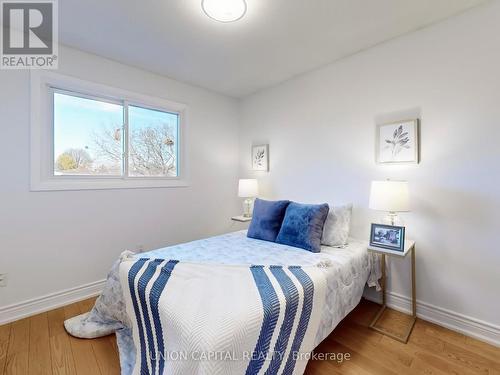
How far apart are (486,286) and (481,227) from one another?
446mm

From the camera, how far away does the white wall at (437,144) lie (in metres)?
1.77

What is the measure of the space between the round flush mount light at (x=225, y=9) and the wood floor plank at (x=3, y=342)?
2.79 meters

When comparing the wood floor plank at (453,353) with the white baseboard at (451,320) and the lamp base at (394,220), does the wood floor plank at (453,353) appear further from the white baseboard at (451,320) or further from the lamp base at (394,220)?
the lamp base at (394,220)

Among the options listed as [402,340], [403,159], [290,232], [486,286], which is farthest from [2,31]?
[486,286]

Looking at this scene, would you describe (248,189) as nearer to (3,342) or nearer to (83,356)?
(83,356)

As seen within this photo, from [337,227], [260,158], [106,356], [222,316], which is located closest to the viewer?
[222,316]

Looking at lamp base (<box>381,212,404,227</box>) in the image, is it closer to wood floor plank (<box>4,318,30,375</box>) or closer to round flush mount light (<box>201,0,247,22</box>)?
round flush mount light (<box>201,0,247,22</box>)

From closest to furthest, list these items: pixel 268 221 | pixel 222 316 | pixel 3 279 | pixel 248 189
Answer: pixel 222 316 < pixel 3 279 < pixel 268 221 < pixel 248 189

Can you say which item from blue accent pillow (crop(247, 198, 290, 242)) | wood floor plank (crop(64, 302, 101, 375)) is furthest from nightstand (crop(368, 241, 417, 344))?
wood floor plank (crop(64, 302, 101, 375))

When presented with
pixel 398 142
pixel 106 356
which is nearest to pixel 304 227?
pixel 398 142

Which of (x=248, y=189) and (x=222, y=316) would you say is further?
(x=248, y=189)

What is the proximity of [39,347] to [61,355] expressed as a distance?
0.76ft

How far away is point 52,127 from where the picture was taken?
2.29 m

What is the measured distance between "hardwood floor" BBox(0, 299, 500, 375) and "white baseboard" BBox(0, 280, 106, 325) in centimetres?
8
